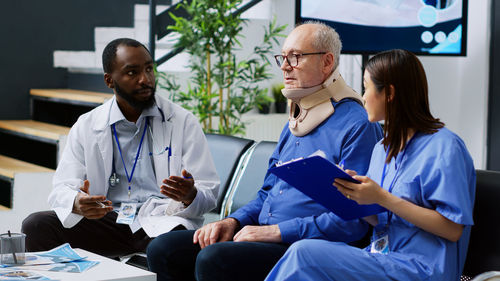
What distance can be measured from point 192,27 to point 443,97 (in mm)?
2191

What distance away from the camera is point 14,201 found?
172 inches

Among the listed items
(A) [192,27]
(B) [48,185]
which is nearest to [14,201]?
(B) [48,185]

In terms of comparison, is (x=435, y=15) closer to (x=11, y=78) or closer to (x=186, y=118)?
(x=186, y=118)

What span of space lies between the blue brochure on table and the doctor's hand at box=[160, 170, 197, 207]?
2.16 ft

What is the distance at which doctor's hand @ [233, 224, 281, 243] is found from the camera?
221 centimetres

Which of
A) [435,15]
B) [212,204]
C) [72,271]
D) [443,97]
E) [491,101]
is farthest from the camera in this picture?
[443,97]

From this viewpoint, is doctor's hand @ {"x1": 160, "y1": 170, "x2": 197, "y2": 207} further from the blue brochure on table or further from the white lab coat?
the blue brochure on table

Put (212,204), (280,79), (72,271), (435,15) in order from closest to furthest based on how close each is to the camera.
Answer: (72,271) → (212,204) → (435,15) → (280,79)

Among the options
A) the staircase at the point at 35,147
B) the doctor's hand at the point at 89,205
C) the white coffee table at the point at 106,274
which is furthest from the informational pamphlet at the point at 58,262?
the staircase at the point at 35,147

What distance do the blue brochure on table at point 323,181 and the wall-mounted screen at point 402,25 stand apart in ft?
9.56

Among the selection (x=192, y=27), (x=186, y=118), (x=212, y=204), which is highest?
(x=192, y=27)

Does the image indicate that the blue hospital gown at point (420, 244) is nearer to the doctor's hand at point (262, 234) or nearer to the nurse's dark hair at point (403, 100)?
the nurse's dark hair at point (403, 100)

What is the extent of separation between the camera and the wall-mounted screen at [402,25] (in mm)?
4750

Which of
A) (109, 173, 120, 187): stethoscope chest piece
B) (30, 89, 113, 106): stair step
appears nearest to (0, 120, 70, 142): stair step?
(30, 89, 113, 106): stair step
